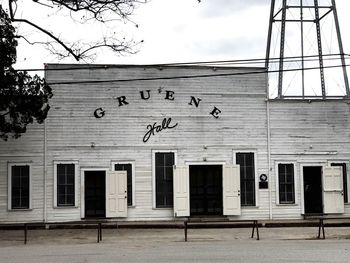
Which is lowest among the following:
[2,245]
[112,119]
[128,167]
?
[2,245]

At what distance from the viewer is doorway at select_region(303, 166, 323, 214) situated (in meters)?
24.8

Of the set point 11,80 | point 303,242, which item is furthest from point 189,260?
point 11,80

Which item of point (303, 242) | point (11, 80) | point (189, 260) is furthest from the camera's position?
point (11, 80)

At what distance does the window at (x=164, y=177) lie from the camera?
78.4 feet

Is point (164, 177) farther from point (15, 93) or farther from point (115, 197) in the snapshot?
point (15, 93)

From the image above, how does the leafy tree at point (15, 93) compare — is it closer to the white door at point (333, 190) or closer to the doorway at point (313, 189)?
the doorway at point (313, 189)

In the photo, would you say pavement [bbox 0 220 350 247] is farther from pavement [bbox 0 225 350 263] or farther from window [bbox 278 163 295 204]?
window [bbox 278 163 295 204]

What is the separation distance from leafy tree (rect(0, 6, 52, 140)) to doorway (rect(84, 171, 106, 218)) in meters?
3.41

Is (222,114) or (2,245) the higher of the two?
(222,114)

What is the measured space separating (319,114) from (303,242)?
29.0 ft

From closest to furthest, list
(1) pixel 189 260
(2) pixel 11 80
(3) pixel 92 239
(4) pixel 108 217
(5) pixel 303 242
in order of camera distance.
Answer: (1) pixel 189 260, (5) pixel 303 242, (3) pixel 92 239, (2) pixel 11 80, (4) pixel 108 217

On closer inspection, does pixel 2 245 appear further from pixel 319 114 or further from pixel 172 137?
pixel 319 114

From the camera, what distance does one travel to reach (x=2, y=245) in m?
17.6

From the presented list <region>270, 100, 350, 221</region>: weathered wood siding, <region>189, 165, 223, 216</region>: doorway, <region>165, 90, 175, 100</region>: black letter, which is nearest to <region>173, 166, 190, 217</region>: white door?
<region>189, 165, 223, 216</region>: doorway
